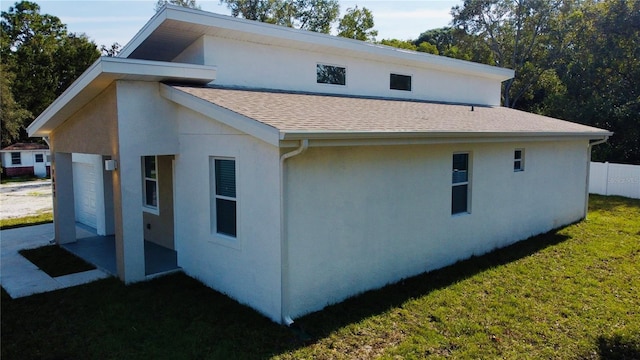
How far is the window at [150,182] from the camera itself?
998 centimetres

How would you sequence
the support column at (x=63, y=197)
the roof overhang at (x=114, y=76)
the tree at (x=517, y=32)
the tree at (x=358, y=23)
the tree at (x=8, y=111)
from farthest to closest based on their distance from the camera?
the tree at (x=358, y=23), the tree at (x=8, y=111), the tree at (x=517, y=32), the support column at (x=63, y=197), the roof overhang at (x=114, y=76)

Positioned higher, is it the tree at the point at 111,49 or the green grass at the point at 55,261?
the tree at the point at 111,49

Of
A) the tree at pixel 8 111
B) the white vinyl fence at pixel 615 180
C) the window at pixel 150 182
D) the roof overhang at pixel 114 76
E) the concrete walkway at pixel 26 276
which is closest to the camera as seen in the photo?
the roof overhang at pixel 114 76

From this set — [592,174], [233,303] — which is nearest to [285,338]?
[233,303]

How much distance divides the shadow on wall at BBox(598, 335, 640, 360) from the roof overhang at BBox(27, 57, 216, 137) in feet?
25.6

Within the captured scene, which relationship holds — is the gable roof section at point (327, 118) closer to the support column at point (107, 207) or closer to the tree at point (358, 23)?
the support column at point (107, 207)

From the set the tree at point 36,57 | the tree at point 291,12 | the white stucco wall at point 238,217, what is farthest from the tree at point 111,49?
the white stucco wall at point 238,217

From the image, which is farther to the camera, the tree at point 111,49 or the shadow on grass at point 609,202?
the tree at point 111,49

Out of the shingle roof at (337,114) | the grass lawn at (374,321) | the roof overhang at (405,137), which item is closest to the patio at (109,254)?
the grass lawn at (374,321)

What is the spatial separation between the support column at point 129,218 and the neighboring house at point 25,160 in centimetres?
3262

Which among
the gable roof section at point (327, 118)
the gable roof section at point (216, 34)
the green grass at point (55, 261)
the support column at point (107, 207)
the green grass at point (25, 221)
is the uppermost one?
the gable roof section at point (216, 34)

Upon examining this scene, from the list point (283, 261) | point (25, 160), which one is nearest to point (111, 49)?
point (25, 160)

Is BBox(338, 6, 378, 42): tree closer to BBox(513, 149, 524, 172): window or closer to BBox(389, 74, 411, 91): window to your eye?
BBox(389, 74, 411, 91): window

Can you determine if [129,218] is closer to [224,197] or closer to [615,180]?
[224,197]
